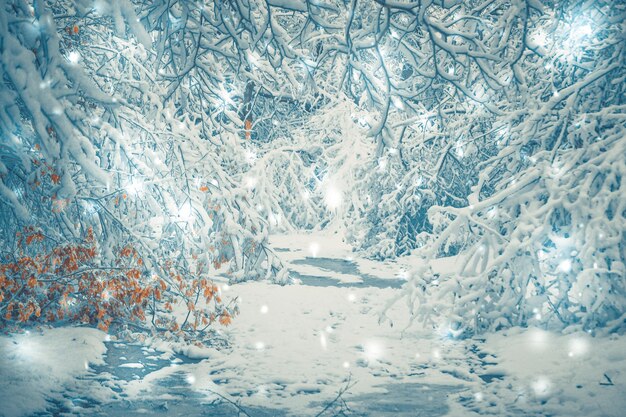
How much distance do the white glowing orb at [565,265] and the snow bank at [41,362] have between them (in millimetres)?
4928

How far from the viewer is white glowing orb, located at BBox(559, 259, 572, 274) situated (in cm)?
540

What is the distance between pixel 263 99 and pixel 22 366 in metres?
13.3

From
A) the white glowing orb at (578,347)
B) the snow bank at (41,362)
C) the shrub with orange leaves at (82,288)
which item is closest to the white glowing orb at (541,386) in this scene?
the white glowing orb at (578,347)

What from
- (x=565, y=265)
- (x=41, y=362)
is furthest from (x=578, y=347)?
(x=41, y=362)

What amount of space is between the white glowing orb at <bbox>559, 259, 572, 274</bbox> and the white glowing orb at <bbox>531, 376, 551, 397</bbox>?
4.36 feet

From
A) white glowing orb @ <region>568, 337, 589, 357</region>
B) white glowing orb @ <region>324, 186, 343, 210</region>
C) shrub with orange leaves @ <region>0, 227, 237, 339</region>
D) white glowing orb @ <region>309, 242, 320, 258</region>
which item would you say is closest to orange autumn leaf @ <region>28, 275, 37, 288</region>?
shrub with orange leaves @ <region>0, 227, 237, 339</region>

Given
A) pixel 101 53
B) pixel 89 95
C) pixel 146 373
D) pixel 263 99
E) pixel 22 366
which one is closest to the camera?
pixel 89 95

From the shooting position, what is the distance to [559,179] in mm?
5738

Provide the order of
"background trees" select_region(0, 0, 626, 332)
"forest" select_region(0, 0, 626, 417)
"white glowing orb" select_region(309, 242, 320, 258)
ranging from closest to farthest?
"background trees" select_region(0, 0, 626, 332) → "forest" select_region(0, 0, 626, 417) → "white glowing orb" select_region(309, 242, 320, 258)

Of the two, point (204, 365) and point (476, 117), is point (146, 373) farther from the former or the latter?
point (476, 117)

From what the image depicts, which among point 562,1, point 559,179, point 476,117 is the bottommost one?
point 559,179

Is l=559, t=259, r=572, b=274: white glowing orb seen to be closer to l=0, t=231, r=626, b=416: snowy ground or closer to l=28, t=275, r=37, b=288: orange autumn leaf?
l=0, t=231, r=626, b=416: snowy ground

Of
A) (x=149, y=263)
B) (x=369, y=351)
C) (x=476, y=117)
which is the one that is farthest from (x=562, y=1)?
(x=149, y=263)

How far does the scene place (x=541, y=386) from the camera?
449 centimetres
